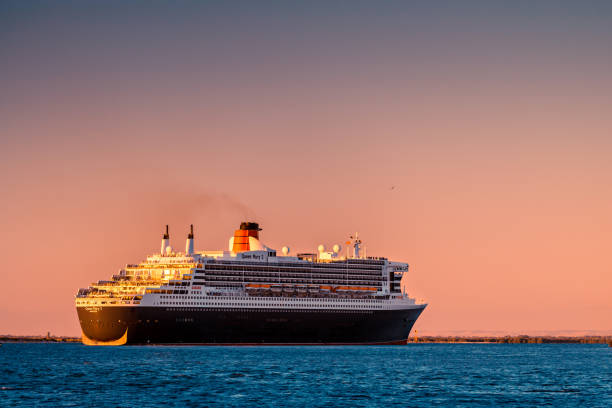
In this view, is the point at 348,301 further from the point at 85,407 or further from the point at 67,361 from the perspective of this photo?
the point at 85,407

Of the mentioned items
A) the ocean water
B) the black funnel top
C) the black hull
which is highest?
the black funnel top

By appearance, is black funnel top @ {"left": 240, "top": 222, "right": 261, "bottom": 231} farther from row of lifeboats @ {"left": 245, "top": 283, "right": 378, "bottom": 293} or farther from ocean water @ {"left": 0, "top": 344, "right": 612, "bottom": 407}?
ocean water @ {"left": 0, "top": 344, "right": 612, "bottom": 407}

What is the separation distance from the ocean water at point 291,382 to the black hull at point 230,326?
10.9 metres

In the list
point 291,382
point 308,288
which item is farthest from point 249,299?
point 291,382

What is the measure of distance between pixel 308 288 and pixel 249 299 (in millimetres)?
11906

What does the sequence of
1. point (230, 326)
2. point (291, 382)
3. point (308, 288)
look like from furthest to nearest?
1. point (308, 288)
2. point (230, 326)
3. point (291, 382)

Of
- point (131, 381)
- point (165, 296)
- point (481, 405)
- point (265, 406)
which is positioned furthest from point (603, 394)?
point (165, 296)

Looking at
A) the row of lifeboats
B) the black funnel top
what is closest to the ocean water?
the row of lifeboats

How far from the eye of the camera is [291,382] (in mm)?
68812

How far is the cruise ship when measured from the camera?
11356 cm

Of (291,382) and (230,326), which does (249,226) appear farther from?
(291,382)

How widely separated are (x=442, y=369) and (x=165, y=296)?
40.1m

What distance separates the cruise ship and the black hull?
0.41ft

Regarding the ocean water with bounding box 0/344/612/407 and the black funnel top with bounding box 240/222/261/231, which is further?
the black funnel top with bounding box 240/222/261/231
